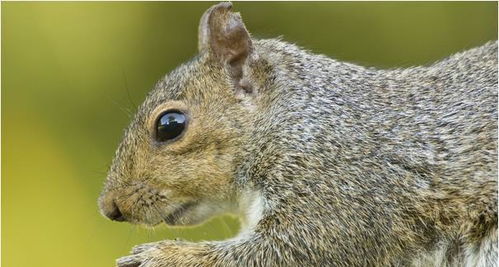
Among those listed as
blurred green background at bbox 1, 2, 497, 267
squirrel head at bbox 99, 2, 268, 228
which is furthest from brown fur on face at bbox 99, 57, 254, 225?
blurred green background at bbox 1, 2, 497, 267

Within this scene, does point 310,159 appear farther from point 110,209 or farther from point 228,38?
point 110,209

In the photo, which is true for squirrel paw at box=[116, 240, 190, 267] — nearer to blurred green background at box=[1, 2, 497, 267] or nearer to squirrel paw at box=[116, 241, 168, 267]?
squirrel paw at box=[116, 241, 168, 267]

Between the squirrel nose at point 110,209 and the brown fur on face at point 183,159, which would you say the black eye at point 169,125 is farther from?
the squirrel nose at point 110,209

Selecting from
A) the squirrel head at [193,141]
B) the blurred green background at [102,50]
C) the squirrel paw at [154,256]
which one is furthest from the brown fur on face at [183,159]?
Result: the blurred green background at [102,50]

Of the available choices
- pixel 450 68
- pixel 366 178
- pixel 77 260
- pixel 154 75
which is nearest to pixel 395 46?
pixel 154 75

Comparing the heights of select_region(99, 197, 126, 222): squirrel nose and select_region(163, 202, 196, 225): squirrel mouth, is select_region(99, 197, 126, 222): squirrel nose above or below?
above

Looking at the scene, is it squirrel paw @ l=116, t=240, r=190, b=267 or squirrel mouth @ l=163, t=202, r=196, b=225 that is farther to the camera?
squirrel mouth @ l=163, t=202, r=196, b=225

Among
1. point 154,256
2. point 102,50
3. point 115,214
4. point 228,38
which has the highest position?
point 102,50

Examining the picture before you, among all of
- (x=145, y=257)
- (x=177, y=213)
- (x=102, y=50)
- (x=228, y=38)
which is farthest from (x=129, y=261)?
(x=102, y=50)
